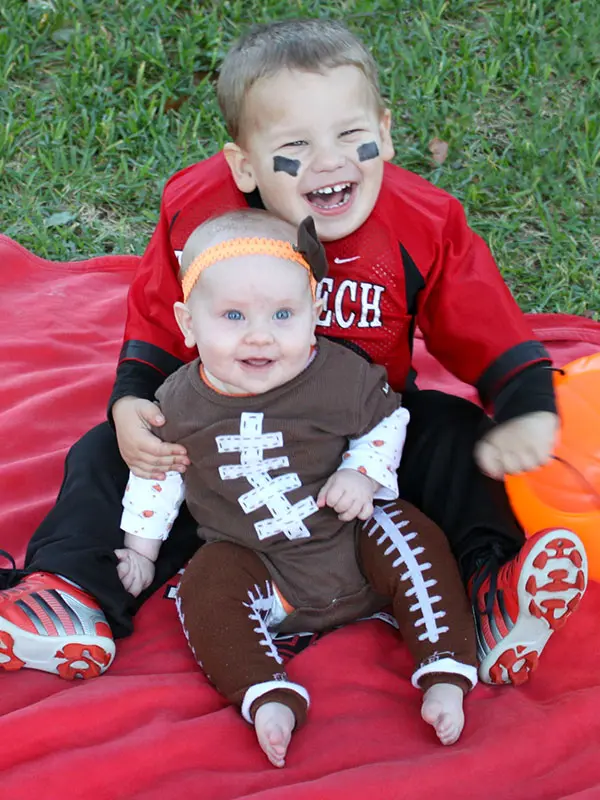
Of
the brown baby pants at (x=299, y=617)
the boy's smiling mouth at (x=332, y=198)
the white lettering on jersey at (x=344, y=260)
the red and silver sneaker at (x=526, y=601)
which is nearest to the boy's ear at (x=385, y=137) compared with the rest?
the boy's smiling mouth at (x=332, y=198)

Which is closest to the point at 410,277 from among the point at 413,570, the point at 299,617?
the point at 413,570

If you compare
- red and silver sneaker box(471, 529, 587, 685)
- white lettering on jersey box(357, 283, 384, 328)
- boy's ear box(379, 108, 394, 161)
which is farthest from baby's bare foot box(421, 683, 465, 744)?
boy's ear box(379, 108, 394, 161)

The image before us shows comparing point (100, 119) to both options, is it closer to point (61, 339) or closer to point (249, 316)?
point (61, 339)

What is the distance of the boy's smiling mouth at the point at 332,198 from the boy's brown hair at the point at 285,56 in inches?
7.6

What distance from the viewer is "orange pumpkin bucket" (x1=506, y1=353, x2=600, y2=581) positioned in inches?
75.4

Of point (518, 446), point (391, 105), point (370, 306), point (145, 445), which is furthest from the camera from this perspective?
point (391, 105)

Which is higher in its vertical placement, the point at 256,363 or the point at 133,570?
the point at 256,363

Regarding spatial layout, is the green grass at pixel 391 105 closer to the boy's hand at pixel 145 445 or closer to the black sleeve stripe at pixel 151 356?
the black sleeve stripe at pixel 151 356

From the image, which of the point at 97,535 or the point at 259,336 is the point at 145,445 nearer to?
the point at 97,535

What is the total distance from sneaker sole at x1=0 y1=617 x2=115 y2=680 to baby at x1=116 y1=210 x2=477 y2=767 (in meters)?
0.17

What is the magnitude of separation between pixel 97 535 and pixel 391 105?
2.60m

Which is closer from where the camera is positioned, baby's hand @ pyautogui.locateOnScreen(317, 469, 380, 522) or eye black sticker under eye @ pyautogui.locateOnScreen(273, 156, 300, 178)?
baby's hand @ pyautogui.locateOnScreen(317, 469, 380, 522)

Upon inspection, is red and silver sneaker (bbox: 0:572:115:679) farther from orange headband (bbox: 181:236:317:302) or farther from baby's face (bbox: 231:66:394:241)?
baby's face (bbox: 231:66:394:241)

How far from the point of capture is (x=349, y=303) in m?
2.09
